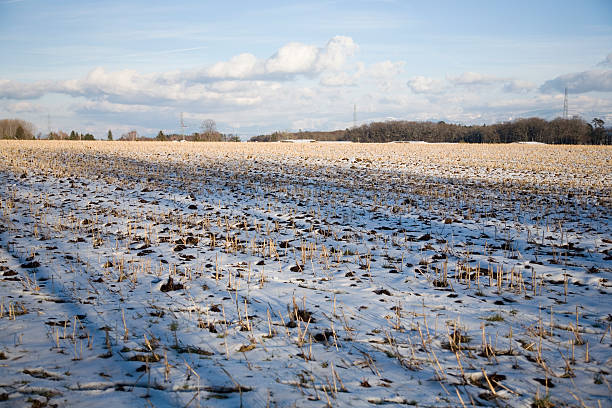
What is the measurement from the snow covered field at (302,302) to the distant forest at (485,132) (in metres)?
96.0

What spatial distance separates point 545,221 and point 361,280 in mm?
7458

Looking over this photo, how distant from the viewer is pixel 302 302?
598cm

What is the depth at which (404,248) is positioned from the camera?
880cm

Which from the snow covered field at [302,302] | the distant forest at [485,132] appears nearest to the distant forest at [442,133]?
the distant forest at [485,132]

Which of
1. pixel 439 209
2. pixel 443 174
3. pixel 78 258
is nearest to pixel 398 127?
pixel 443 174

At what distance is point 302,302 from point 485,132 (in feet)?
385

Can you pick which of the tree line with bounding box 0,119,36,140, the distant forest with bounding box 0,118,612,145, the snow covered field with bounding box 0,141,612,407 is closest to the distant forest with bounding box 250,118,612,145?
the distant forest with bounding box 0,118,612,145

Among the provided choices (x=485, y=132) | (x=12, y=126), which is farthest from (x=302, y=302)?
(x=12, y=126)

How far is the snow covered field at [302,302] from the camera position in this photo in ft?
12.5

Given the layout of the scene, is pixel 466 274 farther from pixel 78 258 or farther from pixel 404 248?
pixel 78 258

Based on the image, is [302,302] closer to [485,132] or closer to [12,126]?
[485,132]

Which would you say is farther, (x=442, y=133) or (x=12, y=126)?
(x=12, y=126)

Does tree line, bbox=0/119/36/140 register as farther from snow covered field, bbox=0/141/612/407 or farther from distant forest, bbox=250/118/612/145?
snow covered field, bbox=0/141/612/407

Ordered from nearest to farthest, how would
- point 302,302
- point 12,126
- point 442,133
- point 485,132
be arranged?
point 302,302, point 485,132, point 442,133, point 12,126
